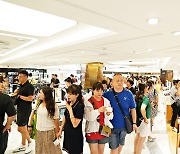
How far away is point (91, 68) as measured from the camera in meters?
9.95

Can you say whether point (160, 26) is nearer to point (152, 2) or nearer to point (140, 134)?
point (152, 2)

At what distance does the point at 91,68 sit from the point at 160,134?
527 centimetres

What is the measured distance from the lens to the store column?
8898 millimetres

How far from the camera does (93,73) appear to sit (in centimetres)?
957

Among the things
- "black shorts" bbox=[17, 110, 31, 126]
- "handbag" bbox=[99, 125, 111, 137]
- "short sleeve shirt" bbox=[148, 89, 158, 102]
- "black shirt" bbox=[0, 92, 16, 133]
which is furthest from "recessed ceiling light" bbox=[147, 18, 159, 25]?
"black shorts" bbox=[17, 110, 31, 126]

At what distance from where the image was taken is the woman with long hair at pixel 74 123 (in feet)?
8.61

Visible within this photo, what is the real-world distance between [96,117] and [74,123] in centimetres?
Result: 39

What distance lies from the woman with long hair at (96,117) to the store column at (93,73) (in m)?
5.80

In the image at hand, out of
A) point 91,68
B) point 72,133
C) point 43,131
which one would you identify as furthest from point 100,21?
point 91,68

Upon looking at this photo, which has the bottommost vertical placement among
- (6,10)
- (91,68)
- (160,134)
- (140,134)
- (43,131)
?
(160,134)

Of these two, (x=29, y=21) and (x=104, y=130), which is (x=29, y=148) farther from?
(x=29, y=21)

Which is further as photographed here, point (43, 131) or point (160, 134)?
point (160, 134)

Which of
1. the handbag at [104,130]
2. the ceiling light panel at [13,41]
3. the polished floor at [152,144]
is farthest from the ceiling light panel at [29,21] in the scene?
the polished floor at [152,144]

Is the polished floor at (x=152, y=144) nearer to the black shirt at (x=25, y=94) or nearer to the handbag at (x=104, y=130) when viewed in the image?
the black shirt at (x=25, y=94)
